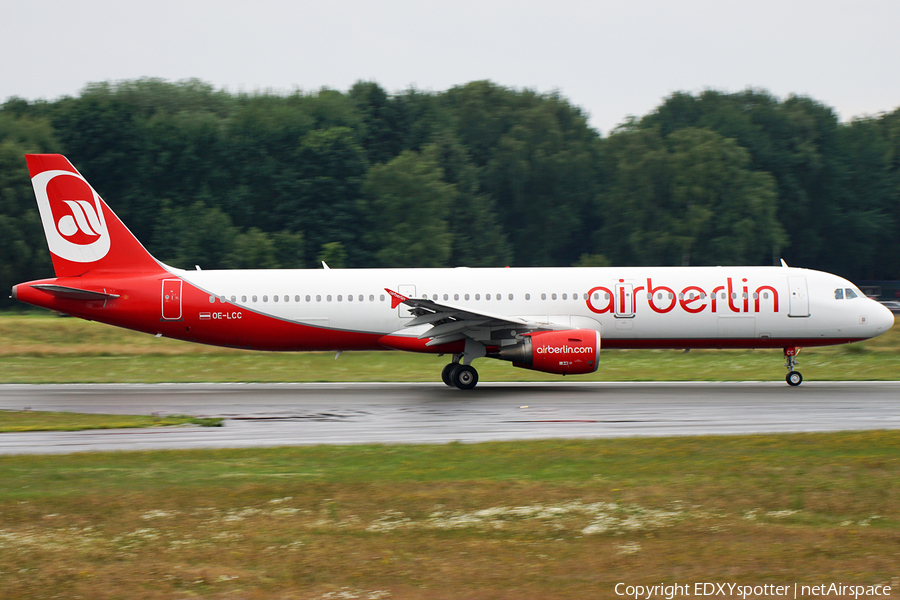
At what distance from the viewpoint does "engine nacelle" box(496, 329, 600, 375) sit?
21.8m

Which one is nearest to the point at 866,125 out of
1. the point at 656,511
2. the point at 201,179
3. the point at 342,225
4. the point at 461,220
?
the point at 461,220

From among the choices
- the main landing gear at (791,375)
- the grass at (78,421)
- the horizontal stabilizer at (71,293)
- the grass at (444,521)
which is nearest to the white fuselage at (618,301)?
the main landing gear at (791,375)

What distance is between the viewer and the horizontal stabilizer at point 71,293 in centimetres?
2378

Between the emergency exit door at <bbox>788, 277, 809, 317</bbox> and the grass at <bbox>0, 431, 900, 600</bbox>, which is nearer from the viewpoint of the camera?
the grass at <bbox>0, 431, 900, 600</bbox>

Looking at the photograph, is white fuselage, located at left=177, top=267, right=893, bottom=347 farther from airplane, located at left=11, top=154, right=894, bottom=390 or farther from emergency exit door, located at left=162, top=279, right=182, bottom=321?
emergency exit door, located at left=162, top=279, right=182, bottom=321

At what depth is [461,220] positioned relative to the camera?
68.6 metres

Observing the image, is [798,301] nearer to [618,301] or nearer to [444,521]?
[618,301]

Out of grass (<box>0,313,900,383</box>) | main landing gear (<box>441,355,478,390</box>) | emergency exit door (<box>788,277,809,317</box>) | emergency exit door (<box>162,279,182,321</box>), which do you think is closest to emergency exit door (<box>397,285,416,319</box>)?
main landing gear (<box>441,355,478,390</box>)

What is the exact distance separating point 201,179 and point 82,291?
139ft

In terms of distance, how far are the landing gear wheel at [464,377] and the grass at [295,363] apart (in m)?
2.99

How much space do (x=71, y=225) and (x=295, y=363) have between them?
9286 millimetres

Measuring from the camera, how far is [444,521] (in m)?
9.45

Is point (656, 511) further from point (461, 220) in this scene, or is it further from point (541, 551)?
point (461, 220)

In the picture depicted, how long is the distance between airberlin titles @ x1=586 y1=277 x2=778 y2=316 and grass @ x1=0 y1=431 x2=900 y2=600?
10.0 metres
